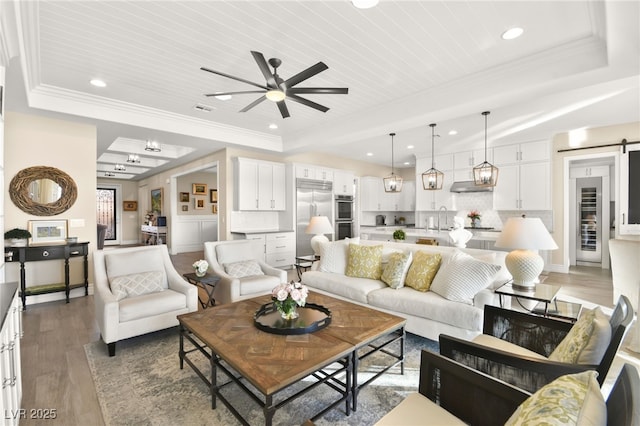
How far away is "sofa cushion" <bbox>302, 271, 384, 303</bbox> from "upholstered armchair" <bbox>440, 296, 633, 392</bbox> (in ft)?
4.40

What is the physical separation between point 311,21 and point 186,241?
8.65m

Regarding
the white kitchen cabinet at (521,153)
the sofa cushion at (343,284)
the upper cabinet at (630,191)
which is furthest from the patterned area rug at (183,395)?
the white kitchen cabinet at (521,153)

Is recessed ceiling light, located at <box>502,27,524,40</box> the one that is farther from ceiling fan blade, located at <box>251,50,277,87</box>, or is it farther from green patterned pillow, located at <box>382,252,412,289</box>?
green patterned pillow, located at <box>382,252,412,289</box>

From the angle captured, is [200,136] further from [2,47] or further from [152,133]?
[2,47]

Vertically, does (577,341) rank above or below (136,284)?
above

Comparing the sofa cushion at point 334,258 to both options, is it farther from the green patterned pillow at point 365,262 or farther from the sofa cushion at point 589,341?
the sofa cushion at point 589,341

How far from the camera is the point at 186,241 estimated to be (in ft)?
31.8

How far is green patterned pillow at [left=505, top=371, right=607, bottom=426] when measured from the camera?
706 mm

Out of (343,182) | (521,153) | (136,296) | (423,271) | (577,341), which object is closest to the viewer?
(577,341)

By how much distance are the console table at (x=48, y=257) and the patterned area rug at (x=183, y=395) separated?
2063 millimetres

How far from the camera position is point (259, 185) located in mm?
6508

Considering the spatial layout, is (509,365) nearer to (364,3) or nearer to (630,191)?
(364,3)

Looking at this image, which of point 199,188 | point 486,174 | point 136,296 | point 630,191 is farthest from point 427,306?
point 199,188

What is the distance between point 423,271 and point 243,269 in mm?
2196
